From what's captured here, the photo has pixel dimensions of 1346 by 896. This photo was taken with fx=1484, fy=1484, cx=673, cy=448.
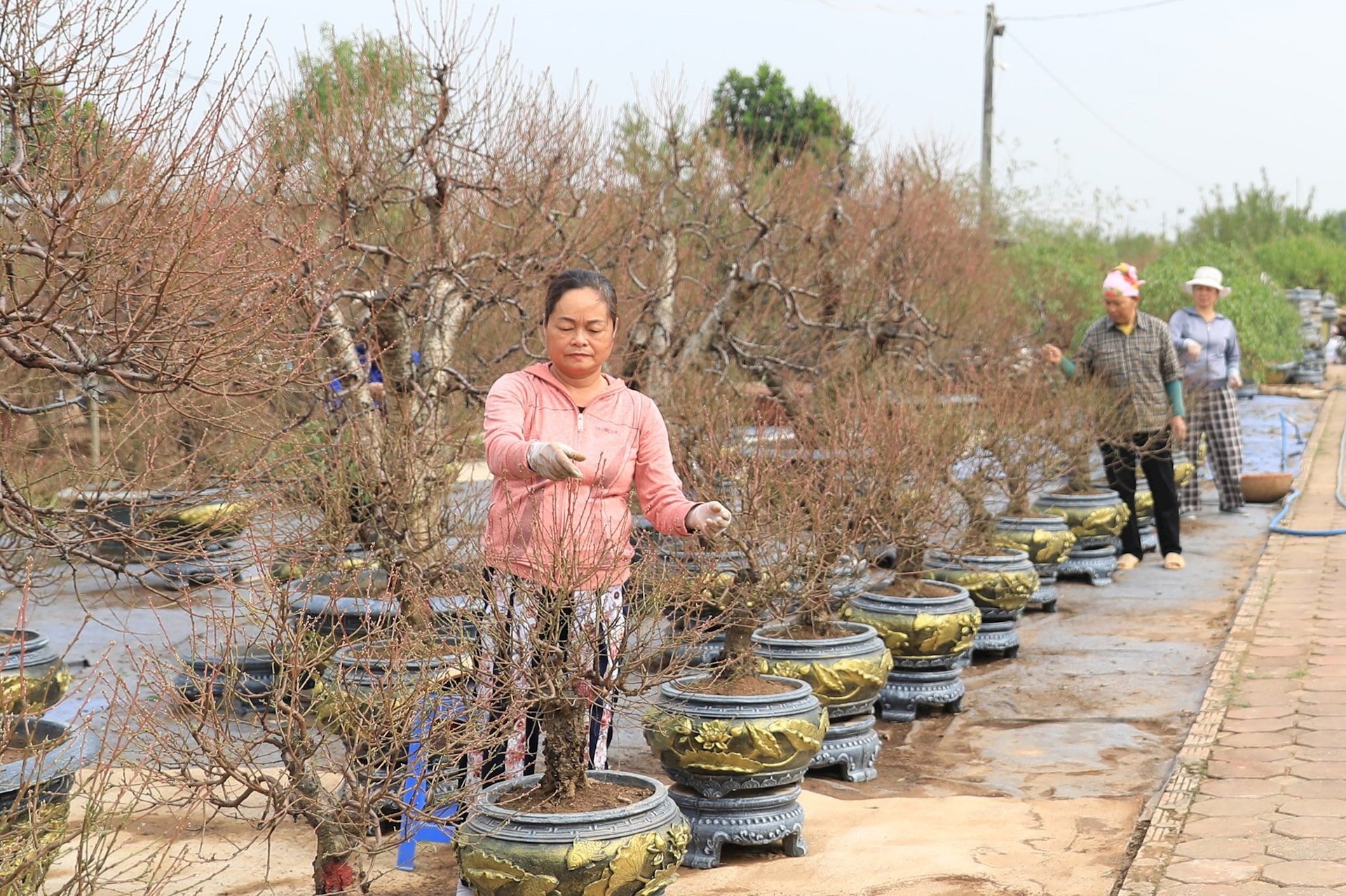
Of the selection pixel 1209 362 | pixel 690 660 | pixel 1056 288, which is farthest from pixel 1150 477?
pixel 1056 288

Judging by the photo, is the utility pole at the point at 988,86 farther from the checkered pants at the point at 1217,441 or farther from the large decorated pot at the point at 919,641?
the large decorated pot at the point at 919,641

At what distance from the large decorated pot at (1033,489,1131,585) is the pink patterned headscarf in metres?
1.35

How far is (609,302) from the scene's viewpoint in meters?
3.78

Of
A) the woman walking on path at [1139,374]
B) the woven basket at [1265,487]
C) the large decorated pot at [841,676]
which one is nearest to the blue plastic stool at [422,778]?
the large decorated pot at [841,676]

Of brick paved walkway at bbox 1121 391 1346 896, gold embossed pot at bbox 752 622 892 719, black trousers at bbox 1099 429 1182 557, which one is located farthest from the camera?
black trousers at bbox 1099 429 1182 557

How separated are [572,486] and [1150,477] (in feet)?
22.2

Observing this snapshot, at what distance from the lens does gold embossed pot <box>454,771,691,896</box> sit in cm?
339

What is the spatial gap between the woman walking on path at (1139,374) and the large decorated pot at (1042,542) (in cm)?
78

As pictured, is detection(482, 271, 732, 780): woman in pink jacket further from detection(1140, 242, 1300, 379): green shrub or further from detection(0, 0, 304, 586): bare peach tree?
detection(1140, 242, 1300, 379): green shrub

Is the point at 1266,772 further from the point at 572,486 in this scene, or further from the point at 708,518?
the point at 572,486

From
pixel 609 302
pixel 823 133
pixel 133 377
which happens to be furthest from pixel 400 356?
pixel 823 133

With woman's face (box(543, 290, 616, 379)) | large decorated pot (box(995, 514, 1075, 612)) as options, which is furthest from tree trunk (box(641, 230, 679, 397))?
woman's face (box(543, 290, 616, 379))

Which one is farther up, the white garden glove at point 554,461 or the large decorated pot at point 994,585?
the white garden glove at point 554,461

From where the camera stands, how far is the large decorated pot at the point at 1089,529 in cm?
944
